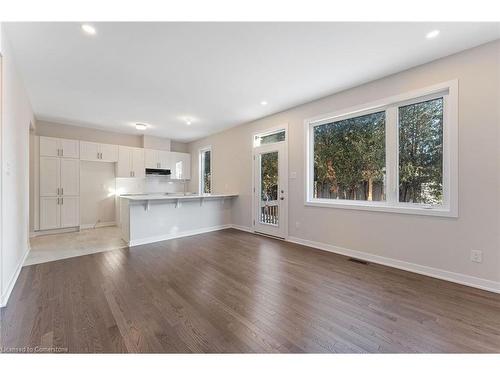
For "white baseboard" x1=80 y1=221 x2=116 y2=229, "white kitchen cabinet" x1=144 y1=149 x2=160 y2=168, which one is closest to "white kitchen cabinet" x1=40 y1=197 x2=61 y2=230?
"white baseboard" x1=80 y1=221 x2=116 y2=229

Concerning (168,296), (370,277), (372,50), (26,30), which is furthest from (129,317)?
(372,50)

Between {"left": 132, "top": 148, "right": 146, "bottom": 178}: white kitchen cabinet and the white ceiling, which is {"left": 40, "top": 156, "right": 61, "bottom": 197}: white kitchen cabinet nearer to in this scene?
the white ceiling

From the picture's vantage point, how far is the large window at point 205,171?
22.8ft

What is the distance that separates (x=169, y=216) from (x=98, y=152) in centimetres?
290

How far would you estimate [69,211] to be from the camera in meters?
5.30

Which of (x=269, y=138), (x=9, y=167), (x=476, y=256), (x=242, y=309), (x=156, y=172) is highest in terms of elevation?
(x=269, y=138)

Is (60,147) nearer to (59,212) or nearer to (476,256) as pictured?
(59,212)

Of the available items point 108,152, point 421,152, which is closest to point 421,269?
point 421,152

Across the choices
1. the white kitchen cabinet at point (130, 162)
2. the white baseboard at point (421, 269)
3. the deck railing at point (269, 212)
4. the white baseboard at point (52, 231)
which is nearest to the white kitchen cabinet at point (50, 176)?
the white baseboard at point (52, 231)

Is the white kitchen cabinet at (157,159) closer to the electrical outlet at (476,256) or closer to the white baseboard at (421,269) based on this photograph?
the white baseboard at (421,269)

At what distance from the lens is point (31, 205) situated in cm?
482

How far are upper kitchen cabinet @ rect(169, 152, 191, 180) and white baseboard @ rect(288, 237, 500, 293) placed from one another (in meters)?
5.08
